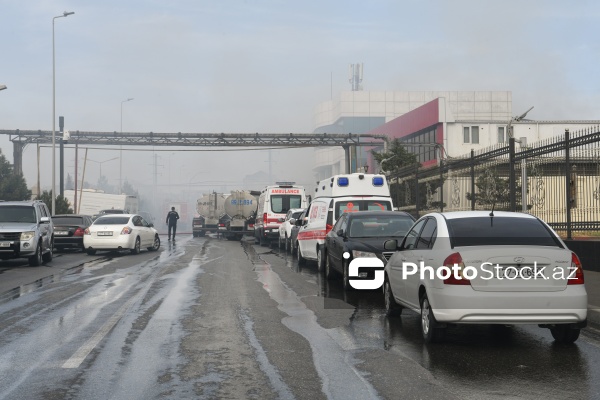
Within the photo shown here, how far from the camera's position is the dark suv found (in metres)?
21.9

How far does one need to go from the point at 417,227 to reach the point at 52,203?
38.6 meters

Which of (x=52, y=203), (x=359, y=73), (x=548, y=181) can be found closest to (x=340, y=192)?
(x=548, y=181)

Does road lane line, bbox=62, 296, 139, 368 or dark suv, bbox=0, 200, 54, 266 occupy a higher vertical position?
dark suv, bbox=0, 200, 54, 266

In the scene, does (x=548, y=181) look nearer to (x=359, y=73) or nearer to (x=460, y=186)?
(x=460, y=186)

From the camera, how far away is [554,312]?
332 inches

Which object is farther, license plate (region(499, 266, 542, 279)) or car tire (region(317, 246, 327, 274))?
car tire (region(317, 246, 327, 274))

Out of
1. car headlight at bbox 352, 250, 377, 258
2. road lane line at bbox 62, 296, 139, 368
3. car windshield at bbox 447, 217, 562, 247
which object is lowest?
road lane line at bbox 62, 296, 139, 368

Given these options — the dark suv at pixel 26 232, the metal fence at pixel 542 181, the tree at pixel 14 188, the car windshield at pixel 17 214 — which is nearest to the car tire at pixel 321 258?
the metal fence at pixel 542 181

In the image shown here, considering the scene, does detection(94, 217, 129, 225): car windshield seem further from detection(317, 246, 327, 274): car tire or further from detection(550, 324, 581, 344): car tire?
detection(550, 324, 581, 344): car tire

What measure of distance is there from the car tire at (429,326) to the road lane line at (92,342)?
3688 millimetres

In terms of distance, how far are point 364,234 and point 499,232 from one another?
6453 millimetres

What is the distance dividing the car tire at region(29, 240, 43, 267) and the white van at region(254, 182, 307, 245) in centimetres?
1473

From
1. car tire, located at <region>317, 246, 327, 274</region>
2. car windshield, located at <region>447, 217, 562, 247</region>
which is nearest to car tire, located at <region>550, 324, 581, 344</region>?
car windshield, located at <region>447, 217, 562, 247</region>

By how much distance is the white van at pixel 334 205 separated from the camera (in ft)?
63.1
